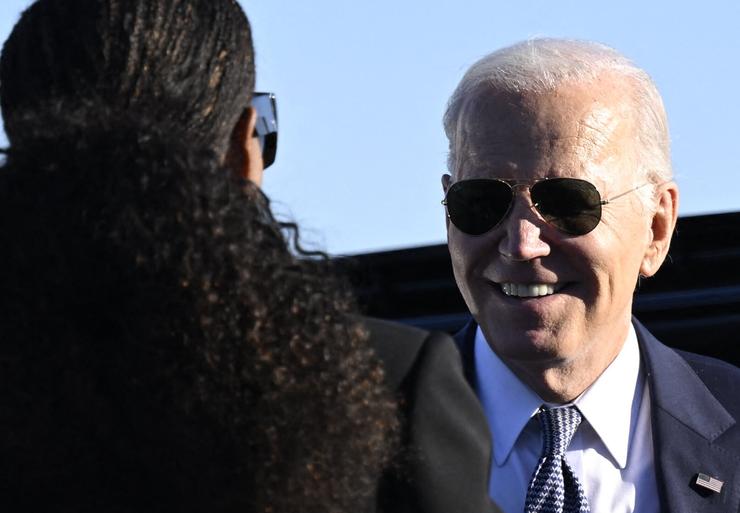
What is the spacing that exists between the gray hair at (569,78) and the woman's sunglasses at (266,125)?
4.73ft

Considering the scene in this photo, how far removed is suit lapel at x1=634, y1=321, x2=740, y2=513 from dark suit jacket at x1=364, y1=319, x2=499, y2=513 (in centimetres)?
143

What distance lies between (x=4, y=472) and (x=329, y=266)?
44 centimetres

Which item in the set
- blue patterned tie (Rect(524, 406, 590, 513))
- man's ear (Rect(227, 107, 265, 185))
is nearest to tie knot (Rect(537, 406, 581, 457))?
blue patterned tie (Rect(524, 406, 590, 513))

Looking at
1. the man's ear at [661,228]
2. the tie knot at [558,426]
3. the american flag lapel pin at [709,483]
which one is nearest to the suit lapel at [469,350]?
the tie knot at [558,426]

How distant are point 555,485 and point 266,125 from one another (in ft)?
4.70

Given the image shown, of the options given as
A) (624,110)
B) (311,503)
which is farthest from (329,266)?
(624,110)

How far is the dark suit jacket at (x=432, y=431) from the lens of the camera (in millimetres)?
1441

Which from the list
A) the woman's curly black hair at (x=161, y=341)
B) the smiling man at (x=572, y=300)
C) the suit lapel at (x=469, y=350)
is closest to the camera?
the woman's curly black hair at (x=161, y=341)

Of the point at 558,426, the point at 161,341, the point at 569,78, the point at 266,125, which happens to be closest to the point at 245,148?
the point at 266,125

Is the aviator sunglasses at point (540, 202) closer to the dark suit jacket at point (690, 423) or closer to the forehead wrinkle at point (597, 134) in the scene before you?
the forehead wrinkle at point (597, 134)

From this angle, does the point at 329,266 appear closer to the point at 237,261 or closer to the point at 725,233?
the point at 237,261

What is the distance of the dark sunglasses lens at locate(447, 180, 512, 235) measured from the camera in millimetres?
2939

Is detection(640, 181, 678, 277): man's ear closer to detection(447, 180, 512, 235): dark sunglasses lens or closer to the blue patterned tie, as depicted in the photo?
detection(447, 180, 512, 235): dark sunglasses lens

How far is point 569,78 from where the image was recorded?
120 inches
